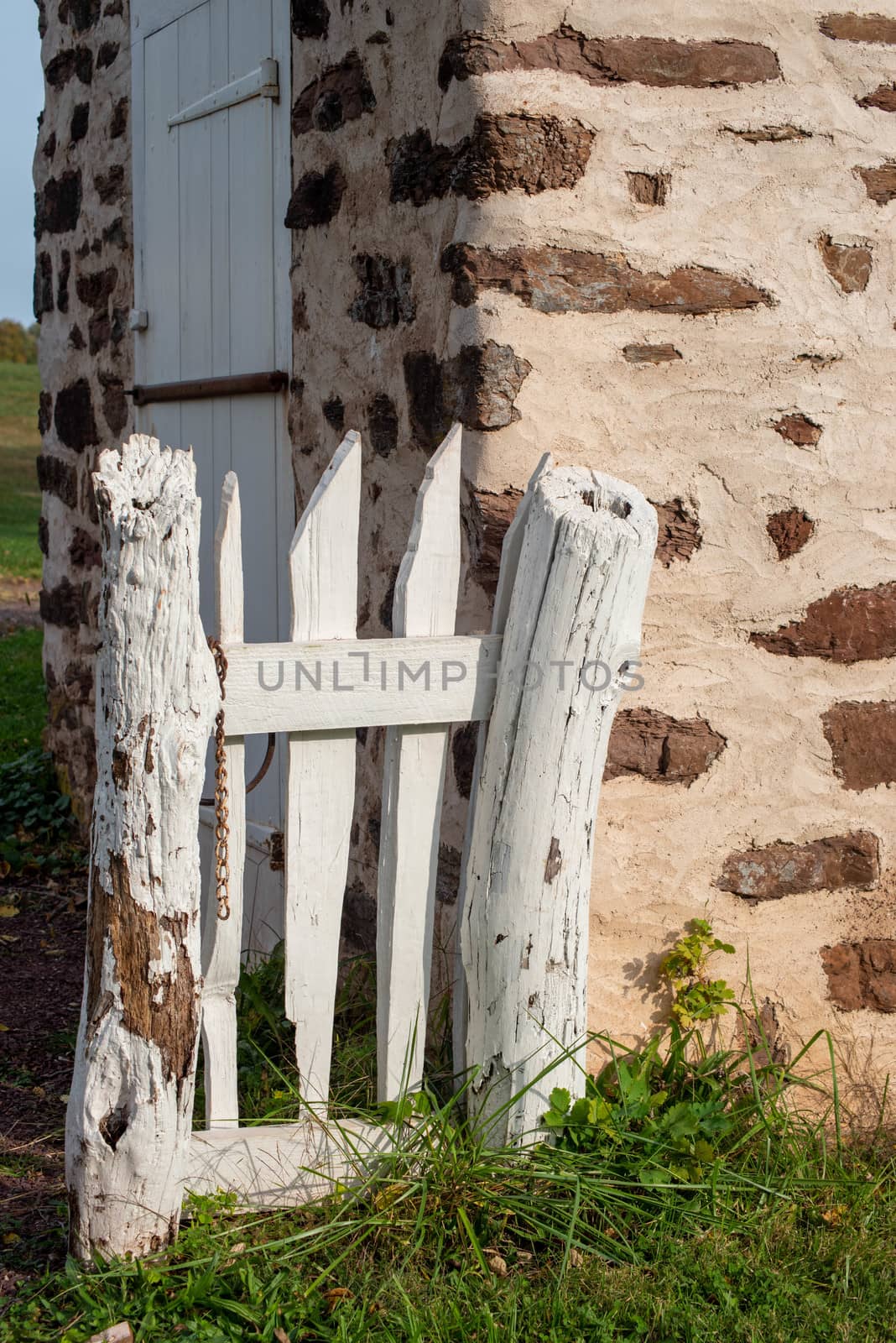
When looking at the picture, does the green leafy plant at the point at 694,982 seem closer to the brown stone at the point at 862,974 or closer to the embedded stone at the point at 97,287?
the brown stone at the point at 862,974

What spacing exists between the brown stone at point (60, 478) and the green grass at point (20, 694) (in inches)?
52.5

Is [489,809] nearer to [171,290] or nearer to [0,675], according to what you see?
[171,290]

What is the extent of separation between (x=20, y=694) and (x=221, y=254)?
4113 mm

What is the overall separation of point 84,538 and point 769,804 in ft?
10.1

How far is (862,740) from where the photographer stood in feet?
9.70

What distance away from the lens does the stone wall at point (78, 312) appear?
4602mm

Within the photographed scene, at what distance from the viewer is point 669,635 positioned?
2.82 meters

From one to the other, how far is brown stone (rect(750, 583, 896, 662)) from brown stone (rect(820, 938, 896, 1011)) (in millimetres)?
669

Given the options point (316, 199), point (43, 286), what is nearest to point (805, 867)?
point (316, 199)

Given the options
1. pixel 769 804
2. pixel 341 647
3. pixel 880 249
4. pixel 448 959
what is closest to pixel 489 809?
pixel 341 647

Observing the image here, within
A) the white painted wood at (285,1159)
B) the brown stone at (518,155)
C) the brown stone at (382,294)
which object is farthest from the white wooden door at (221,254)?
the white painted wood at (285,1159)

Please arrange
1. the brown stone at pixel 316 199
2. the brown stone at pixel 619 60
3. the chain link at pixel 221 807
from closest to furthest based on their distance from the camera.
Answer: the chain link at pixel 221 807
the brown stone at pixel 619 60
the brown stone at pixel 316 199

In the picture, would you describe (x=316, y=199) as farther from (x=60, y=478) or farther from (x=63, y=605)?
(x=63, y=605)

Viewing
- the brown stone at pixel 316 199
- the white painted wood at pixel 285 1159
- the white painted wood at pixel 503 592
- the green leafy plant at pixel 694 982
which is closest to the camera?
the white painted wood at pixel 285 1159
